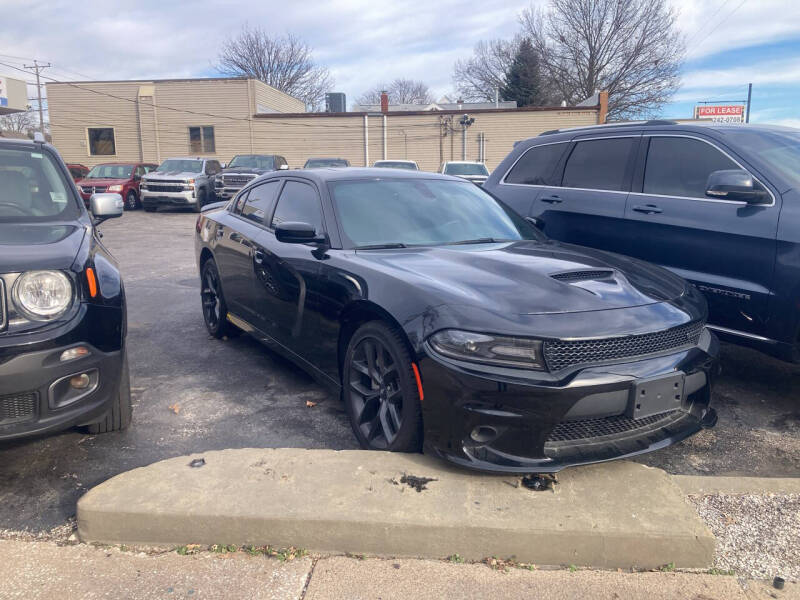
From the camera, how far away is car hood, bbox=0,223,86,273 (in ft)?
9.50

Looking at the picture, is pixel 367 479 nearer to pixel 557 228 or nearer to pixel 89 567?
pixel 89 567

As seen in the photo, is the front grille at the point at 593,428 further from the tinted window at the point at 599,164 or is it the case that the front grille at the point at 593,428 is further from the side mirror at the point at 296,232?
the tinted window at the point at 599,164

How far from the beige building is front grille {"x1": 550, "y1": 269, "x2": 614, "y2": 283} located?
26510mm

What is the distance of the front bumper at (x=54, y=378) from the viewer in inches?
109

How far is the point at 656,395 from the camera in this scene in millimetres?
2805

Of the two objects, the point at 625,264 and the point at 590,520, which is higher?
the point at 625,264

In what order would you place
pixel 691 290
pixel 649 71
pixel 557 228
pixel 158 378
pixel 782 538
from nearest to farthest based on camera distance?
pixel 782 538, pixel 691 290, pixel 158 378, pixel 557 228, pixel 649 71

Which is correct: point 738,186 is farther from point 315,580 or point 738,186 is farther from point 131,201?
point 131,201

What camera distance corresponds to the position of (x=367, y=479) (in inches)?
112

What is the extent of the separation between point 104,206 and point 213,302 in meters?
1.55

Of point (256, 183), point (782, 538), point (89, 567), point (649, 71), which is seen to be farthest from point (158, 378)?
point (649, 71)

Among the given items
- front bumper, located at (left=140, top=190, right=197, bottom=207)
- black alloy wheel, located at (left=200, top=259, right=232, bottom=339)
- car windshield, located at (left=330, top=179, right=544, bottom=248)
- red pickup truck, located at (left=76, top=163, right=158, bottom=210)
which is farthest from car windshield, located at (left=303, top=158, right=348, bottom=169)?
car windshield, located at (left=330, top=179, right=544, bottom=248)

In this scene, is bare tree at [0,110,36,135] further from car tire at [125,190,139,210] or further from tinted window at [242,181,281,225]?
tinted window at [242,181,281,225]

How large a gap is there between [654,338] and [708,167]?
80.5 inches
